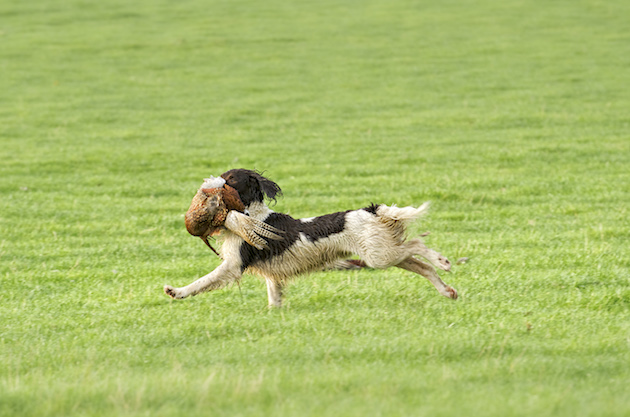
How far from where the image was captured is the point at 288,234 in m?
6.84

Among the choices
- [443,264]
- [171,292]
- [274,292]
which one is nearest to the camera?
[171,292]

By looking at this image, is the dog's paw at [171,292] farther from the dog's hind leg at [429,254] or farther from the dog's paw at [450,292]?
the dog's paw at [450,292]

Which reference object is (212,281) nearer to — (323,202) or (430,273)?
(430,273)

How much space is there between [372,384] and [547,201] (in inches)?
352

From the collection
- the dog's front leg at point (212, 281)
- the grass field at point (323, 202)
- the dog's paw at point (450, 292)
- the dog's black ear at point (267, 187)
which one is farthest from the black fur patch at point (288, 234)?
the dog's paw at point (450, 292)

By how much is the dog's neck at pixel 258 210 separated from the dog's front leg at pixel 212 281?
0.52 m

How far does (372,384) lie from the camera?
476 cm

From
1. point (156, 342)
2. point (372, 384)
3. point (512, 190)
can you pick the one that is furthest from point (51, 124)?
point (372, 384)

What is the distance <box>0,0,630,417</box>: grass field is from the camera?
4910 mm

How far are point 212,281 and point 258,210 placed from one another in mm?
810

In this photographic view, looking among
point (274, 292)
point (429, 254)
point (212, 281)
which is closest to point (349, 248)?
point (429, 254)

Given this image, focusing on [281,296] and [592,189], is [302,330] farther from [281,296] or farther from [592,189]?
[592,189]

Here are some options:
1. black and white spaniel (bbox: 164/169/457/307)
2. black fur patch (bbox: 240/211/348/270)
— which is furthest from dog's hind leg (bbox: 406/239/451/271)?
black fur patch (bbox: 240/211/348/270)

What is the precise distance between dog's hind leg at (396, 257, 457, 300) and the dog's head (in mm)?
1440
